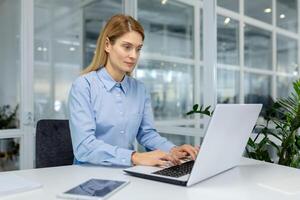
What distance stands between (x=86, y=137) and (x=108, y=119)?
187mm

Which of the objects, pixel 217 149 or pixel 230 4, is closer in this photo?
pixel 217 149

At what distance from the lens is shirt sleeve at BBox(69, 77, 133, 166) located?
1303 mm

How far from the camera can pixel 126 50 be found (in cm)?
154

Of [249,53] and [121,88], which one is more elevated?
[249,53]

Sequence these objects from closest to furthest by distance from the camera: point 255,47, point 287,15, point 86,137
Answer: point 86,137 → point 287,15 → point 255,47

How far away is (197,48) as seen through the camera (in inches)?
120

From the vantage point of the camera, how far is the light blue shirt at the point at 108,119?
52.2 inches

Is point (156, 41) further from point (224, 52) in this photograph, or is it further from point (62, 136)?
point (62, 136)

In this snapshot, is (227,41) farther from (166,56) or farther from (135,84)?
(135,84)

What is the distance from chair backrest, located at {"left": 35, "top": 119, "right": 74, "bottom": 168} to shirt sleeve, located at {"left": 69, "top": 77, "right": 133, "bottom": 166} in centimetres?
33

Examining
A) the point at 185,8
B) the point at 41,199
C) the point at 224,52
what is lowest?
the point at 41,199

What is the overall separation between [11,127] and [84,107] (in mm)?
1857

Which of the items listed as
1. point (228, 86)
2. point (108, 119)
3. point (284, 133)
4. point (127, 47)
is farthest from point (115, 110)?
point (228, 86)

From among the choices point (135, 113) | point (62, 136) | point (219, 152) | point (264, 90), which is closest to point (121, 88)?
point (135, 113)
